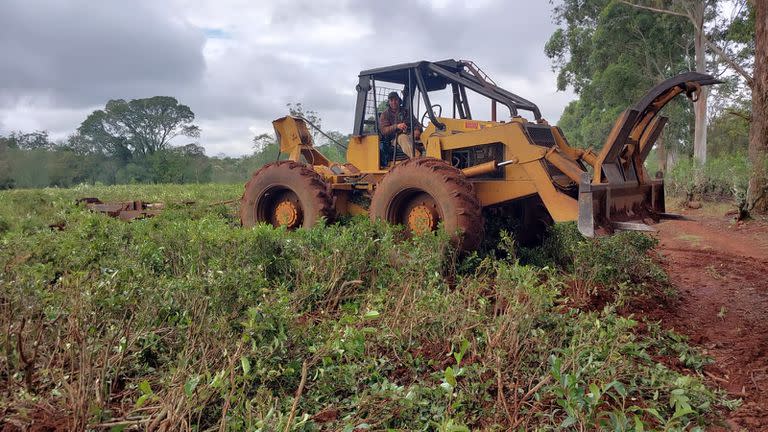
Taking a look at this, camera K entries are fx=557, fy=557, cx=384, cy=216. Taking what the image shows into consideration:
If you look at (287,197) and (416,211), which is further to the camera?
(287,197)

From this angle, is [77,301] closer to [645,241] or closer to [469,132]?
[469,132]

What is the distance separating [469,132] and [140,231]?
13.0 ft

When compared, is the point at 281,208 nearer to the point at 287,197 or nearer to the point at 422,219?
the point at 287,197

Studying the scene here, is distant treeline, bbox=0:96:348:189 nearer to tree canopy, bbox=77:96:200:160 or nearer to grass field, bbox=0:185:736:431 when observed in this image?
tree canopy, bbox=77:96:200:160

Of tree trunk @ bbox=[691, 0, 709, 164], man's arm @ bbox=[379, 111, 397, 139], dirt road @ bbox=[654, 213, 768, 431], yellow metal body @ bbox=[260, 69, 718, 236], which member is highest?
tree trunk @ bbox=[691, 0, 709, 164]

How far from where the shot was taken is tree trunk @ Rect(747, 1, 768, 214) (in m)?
11.1

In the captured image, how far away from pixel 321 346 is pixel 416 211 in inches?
129

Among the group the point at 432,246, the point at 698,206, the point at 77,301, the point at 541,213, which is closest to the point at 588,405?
the point at 432,246

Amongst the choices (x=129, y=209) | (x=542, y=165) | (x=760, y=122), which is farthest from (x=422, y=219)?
(x=760, y=122)

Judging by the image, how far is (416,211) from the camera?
6.46 m

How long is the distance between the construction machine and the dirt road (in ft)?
3.25

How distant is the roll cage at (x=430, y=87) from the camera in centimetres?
725

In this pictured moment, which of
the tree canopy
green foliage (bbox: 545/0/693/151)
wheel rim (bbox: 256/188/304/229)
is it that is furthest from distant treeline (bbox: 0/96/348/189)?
wheel rim (bbox: 256/188/304/229)

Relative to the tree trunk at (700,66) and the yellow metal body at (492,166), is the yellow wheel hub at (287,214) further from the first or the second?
the tree trunk at (700,66)
